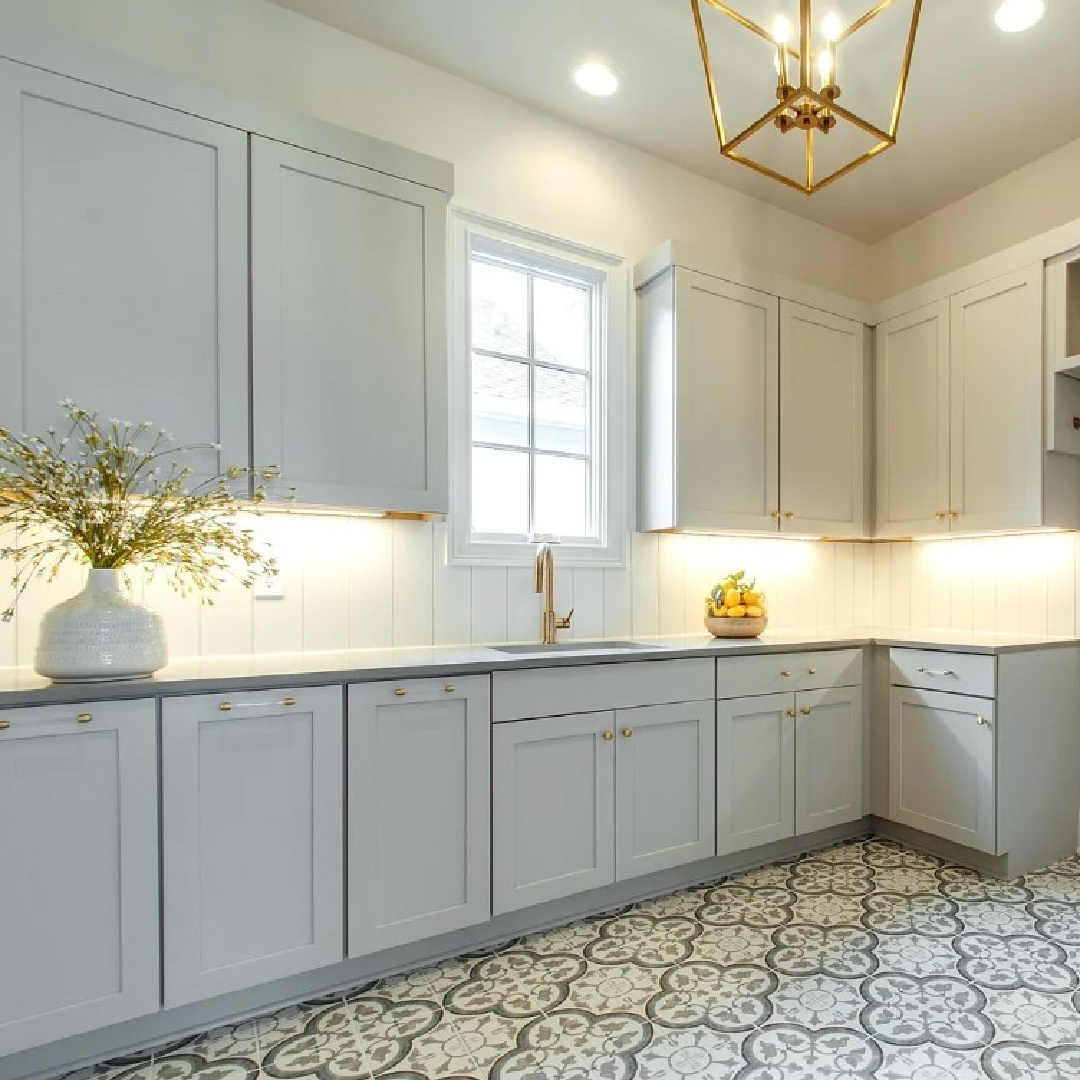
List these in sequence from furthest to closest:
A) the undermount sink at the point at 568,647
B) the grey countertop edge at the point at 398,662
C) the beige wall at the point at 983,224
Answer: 1. the beige wall at the point at 983,224
2. the undermount sink at the point at 568,647
3. the grey countertop edge at the point at 398,662

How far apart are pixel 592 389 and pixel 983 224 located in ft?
6.75

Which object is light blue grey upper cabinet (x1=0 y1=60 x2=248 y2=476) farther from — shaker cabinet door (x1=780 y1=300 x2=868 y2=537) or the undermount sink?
shaker cabinet door (x1=780 y1=300 x2=868 y2=537)

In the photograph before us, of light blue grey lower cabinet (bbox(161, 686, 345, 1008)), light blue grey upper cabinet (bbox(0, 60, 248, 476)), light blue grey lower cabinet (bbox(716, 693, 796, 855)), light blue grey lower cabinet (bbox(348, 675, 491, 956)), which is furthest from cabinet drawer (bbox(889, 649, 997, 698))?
light blue grey upper cabinet (bbox(0, 60, 248, 476))

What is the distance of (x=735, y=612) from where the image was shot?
9.78 feet

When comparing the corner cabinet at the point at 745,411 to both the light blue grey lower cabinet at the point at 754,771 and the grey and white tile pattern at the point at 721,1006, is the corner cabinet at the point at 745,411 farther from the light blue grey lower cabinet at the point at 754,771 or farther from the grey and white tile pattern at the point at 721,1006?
the grey and white tile pattern at the point at 721,1006

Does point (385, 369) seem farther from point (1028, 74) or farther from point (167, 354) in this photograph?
point (1028, 74)

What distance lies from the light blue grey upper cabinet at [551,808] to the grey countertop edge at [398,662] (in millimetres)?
212

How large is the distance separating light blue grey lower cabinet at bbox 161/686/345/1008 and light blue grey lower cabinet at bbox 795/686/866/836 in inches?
71.0

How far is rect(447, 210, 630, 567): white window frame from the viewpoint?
274 centimetres

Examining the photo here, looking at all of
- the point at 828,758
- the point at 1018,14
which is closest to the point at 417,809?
the point at 828,758

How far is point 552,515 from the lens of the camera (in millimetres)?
3039

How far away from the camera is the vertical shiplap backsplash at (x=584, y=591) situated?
2.30 meters

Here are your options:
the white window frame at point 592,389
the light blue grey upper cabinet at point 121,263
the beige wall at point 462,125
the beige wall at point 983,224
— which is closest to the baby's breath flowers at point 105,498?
the light blue grey upper cabinet at point 121,263

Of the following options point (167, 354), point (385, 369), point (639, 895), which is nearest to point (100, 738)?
point (167, 354)
